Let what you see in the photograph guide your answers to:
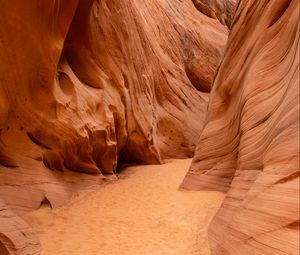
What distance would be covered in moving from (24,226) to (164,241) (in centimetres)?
160

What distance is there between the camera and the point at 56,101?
5945 mm

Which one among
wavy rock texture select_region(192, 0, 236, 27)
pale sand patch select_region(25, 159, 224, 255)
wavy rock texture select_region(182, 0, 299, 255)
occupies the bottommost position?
pale sand patch select_region(25, 159, 224, 255)

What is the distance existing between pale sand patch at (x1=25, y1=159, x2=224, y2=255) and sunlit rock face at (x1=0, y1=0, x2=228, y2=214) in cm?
43

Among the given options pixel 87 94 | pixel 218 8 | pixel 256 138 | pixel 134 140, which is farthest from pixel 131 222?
pixel 218 8

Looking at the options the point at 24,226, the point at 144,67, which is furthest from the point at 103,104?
the point at 24,226

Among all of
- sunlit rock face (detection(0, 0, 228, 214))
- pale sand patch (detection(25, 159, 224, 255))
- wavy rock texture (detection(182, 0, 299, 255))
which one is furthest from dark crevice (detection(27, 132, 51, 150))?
wavy rock texture (detection(182, 0, 299, 255))

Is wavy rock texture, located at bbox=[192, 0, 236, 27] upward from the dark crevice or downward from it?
upward

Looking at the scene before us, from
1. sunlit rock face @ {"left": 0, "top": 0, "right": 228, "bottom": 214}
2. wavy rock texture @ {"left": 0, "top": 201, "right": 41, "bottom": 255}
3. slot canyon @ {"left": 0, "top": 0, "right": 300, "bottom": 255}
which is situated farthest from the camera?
sunlit rock face @ {"left": 0, "top": 0, "right": 228, "bottom": 214}

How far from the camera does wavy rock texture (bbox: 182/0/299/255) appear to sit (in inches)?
97.0

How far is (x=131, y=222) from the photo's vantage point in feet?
16.2

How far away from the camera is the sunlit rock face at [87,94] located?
5.21 meters

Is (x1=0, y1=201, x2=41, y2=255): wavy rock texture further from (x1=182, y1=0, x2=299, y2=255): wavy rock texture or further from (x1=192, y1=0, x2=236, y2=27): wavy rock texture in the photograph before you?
(x1=192, y1=0, x2=236, y2=27): wavy rock texture

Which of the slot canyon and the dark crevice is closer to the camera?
the slot canyon

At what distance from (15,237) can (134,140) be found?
4721 millimetres
